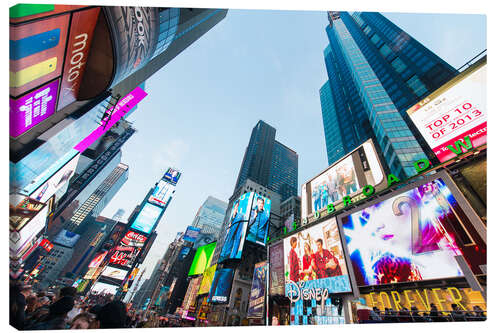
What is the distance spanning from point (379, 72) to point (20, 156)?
3095 inches

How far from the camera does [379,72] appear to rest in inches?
2329

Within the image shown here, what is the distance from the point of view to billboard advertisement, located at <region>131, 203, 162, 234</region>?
1831 inches

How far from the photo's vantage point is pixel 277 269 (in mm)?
19188

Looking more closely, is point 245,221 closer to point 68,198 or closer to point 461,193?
point 461,193

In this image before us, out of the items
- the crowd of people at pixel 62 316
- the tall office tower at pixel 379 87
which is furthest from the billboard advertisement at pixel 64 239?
the tall office tower at pixel 379 87

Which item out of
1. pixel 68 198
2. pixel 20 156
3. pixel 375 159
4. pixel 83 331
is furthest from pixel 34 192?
pixel 68 198

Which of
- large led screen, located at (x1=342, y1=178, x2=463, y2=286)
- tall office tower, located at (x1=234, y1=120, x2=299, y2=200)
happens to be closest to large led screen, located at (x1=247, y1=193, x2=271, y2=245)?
large led screen, located at (x1=342, y1=178, x2=463, y2=286)

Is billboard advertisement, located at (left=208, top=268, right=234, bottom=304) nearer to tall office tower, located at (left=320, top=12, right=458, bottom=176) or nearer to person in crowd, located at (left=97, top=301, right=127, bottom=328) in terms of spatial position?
tall office tower, located at (left=320, top=12, right=458, bottom=176)

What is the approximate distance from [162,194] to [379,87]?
68.7 metres

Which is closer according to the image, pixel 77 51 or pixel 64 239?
pixel 77 51

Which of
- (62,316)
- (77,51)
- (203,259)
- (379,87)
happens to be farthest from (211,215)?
(62,316)

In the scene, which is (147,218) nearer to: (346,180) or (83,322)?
(346,180)

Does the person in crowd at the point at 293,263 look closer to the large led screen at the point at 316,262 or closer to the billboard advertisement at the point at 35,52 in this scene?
the large led screen at the point at 316,262

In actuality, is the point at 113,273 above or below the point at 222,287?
below
